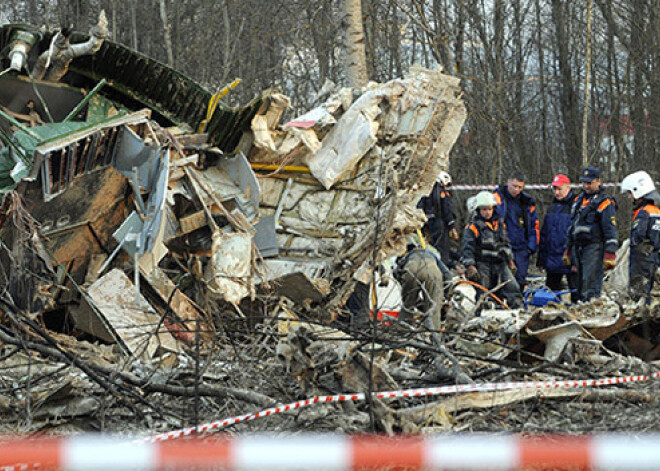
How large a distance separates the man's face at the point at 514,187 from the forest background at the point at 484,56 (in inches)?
283

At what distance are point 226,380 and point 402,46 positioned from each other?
18910 mm

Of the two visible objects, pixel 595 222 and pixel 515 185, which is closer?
pixel 595 222

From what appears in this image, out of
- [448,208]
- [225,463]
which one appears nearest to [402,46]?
[448,208]

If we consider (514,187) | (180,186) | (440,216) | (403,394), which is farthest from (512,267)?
(403,394)

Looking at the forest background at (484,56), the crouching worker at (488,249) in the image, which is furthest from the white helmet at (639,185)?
the forest background at (484,56)

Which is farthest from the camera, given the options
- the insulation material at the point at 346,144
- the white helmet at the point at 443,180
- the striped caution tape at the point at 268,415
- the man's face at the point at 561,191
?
the white helmet at the point at 443,180

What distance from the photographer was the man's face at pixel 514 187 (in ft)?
35.0

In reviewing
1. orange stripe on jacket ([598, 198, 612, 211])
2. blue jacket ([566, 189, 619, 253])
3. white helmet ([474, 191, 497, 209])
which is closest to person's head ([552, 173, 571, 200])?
blue jacket ([566, 189, 619, 253])

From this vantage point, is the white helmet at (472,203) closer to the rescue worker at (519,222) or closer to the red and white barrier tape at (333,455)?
the rescue worker at (519,222)

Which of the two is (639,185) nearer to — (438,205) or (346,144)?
(346,144)

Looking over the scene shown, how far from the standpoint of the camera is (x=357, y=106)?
30.2 feet

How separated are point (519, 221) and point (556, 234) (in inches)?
19.8

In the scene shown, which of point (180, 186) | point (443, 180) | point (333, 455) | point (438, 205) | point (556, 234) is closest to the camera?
point (333, 455)

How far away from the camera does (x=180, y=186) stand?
8.15m
